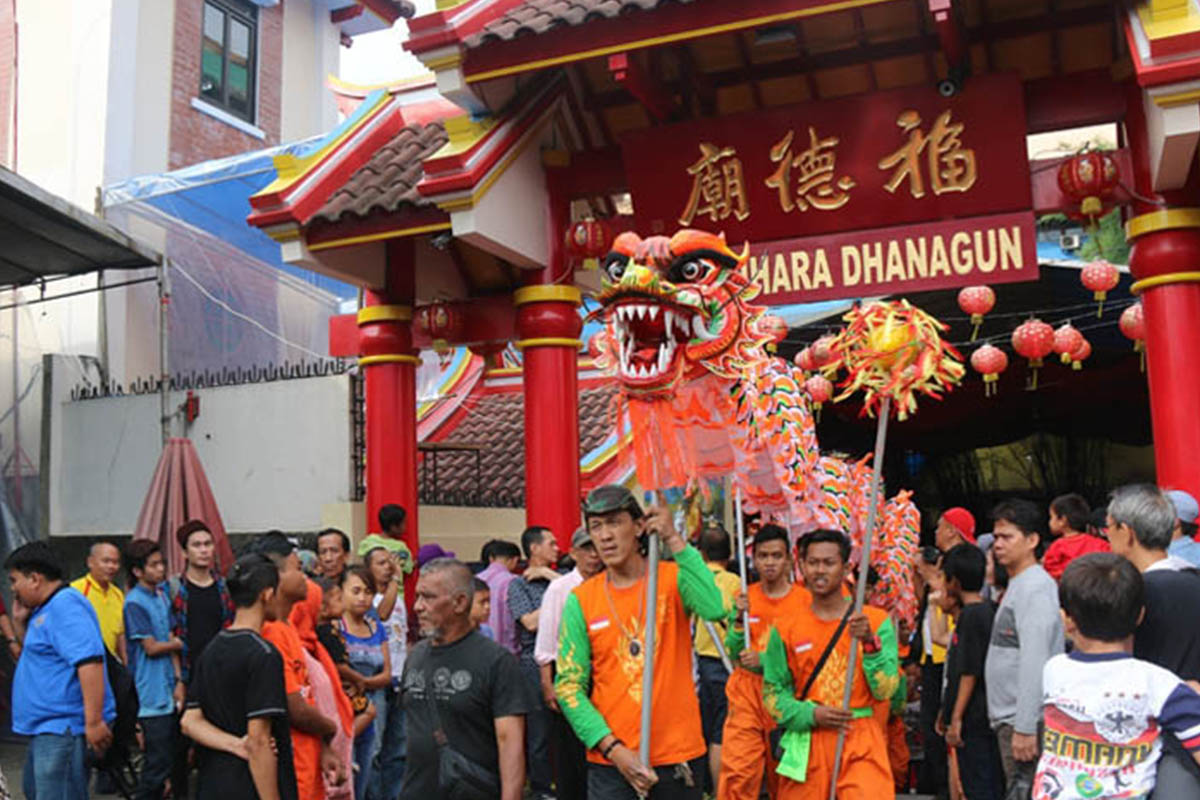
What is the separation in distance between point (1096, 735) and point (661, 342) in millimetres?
2170

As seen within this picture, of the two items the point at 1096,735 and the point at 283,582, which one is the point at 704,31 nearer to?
the point at 283,582

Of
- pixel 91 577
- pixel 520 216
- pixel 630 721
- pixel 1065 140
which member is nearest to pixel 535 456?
pixel 520 216

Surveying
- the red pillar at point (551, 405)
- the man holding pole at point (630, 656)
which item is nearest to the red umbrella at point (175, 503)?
the red pillar at point (551, 405)

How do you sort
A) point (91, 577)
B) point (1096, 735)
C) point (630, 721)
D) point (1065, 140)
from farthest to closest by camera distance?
point (1065, 140)
point (91, 577)
point (630, 721)
point (1096, 735)

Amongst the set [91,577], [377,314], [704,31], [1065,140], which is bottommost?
[91,577]

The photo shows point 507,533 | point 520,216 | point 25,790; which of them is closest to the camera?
point 25,790

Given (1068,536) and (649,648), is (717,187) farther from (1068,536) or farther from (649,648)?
(649,648)

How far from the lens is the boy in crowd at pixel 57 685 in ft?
17.5

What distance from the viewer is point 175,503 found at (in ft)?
30.3

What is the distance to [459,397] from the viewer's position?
15219 mm

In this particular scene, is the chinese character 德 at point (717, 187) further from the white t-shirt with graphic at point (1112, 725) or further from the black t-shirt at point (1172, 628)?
the white t-shirt with graphic at point (1112, 725)

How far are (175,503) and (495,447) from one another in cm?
531

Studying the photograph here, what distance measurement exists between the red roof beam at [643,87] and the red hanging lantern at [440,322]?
218cm

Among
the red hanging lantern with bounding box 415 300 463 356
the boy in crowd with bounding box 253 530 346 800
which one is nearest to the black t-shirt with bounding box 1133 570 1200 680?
the boy in crowd with bounding box 253 530 346 800
